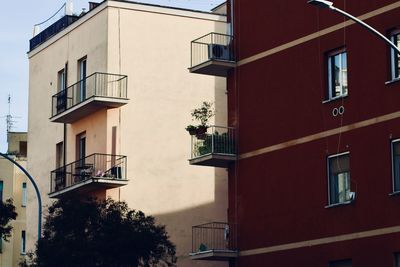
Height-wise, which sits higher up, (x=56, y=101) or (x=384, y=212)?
(x=56, y=101)

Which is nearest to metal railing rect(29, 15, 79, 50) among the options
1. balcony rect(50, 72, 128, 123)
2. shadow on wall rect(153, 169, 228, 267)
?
balcony rect(50, 72, 128, 123)

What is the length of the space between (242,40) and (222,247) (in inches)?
275

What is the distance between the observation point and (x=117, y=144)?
5144cm

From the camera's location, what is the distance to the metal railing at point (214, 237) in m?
43.5

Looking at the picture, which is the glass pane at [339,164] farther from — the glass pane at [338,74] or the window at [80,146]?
the window at [80,146]

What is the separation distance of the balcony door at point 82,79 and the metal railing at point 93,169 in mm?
2530

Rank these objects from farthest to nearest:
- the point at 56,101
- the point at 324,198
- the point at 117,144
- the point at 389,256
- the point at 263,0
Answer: the point at 56,101
the point at 117,144
the point at 263,0
the point at 324,198
the point at 389,256

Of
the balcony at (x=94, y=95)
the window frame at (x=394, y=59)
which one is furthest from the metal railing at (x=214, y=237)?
the window frame at (x=394, y=59)

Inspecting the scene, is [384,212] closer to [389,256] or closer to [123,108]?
[389,256]

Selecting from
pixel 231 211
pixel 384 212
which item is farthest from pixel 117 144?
pixel 384 212

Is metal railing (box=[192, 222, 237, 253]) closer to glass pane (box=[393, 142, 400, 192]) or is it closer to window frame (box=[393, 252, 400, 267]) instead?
window frame (box=[393, 252, 400, 267])

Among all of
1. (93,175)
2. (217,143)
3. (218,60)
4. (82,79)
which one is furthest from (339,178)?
(82,79)

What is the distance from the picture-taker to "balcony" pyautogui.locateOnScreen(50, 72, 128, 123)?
51.3 metres

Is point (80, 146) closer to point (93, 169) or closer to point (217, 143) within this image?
point (93, 169)
